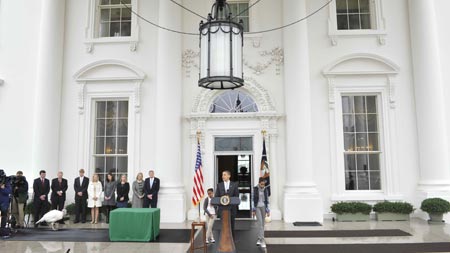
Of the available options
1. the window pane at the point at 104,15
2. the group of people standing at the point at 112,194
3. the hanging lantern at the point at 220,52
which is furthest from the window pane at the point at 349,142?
the window pane at the point at 104,15

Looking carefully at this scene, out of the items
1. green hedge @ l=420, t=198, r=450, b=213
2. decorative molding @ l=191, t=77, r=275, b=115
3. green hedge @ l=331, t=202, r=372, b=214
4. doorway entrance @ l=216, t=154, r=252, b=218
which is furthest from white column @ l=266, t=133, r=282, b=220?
green hedge @ l=420, t=198, r=450, b=213

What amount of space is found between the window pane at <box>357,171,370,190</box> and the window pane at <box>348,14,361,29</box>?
16.3 ft

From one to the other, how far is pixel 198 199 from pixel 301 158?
339 cm

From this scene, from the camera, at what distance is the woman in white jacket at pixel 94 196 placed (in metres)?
11.5

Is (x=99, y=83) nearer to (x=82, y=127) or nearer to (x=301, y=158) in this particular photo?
(x=82, y=127)

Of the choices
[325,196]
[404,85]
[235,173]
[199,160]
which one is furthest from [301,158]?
[404,85]

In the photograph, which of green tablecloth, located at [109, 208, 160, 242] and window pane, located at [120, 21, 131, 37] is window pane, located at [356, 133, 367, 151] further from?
window pane, located at [120, 21, 131, 37]

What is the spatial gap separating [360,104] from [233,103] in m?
4.27

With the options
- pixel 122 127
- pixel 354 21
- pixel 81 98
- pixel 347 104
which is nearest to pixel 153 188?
pixel 122 127

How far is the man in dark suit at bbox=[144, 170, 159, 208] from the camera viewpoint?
1132 cm

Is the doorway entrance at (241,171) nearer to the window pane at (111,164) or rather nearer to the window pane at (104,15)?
the window pane at (111,164)

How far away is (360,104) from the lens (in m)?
12.7

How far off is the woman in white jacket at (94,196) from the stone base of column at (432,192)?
9.90 meters

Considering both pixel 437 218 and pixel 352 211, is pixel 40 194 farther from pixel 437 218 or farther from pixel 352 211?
pixel 437 218
